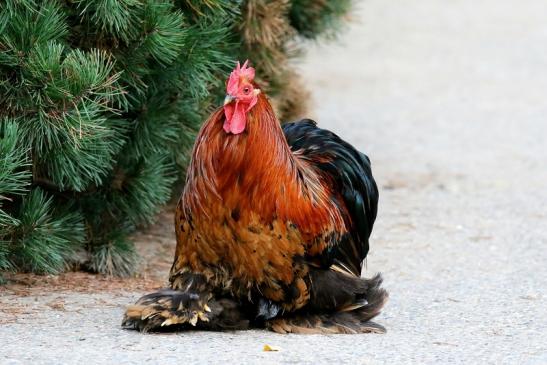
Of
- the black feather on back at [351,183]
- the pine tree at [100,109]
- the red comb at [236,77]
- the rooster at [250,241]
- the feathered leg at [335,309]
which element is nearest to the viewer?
the red comb at [236,77]

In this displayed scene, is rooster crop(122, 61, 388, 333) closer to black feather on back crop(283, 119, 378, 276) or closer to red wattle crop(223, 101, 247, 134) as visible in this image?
red wattle crop(223, 101, 247, 134)

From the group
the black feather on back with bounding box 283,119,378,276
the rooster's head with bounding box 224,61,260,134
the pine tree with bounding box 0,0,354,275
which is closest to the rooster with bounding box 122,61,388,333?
the rooster's head with bounding box 224,61,260,134

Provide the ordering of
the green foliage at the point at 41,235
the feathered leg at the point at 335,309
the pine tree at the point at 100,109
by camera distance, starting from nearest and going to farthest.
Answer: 1. the feathered leg at the point at 335,309
2. the pine tree at the point at 100,109
3. the green foliage at the point at 41,235

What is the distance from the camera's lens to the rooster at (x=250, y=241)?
17.1 ft

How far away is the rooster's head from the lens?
16.8 feet

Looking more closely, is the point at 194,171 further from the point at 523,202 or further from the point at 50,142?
the point at 523,202

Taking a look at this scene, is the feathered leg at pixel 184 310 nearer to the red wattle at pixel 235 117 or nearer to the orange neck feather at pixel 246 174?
the orange neck feather at pixel 246 174

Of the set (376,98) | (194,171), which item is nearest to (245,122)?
(194,171)

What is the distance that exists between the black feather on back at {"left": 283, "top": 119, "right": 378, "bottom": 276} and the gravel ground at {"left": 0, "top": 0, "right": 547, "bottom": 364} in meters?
0.45

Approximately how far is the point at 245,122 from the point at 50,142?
1.32 meters

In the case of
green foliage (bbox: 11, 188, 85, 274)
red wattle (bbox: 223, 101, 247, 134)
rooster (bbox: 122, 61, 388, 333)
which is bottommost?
green foliage (bbox: 11, 188, 85, 274)

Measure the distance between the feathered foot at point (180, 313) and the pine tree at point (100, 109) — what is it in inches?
41.0

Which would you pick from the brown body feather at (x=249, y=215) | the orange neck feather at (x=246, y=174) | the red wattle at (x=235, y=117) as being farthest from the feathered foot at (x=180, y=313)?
the red wattle at (x=235, y=117)

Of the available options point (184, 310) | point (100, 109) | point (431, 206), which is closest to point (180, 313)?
point (184, 310)
